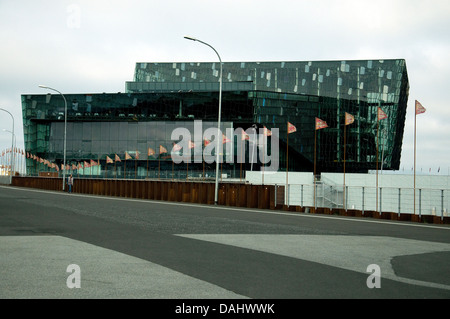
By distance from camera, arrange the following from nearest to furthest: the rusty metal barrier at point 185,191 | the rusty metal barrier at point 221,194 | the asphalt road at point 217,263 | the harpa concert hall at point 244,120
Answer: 1. the asphalt road at point 217,263
2. the rusty metal barrier at point 221,194
3. the rusty metal barrier at point 185,191
4. the harpa concert hall at point 244,120

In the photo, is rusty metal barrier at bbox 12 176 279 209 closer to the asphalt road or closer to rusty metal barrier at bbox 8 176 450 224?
rusty metal barrier at bbox 8 176 450 224

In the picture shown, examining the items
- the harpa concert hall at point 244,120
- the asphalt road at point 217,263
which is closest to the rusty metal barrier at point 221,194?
the asphalt road at point 217,263

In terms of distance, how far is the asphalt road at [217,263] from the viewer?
6508 mm

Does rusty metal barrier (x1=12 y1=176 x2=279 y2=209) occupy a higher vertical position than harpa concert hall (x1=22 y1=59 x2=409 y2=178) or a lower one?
lower

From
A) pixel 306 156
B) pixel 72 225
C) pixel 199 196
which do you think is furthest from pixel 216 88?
pixel 72 225

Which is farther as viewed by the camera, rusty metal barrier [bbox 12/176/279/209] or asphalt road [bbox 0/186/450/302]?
rusty metal barrier [bbox 12/176/279/209]

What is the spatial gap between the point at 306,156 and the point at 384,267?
79.7 m

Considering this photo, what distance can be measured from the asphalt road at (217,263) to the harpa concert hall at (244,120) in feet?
214

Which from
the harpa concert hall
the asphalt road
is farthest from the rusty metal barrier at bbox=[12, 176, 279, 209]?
the harpa concert hall

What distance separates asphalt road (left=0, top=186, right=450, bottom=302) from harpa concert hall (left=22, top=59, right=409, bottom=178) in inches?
2566

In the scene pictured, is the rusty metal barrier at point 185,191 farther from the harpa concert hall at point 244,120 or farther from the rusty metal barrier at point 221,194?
the harpa concert hall at point 244,120

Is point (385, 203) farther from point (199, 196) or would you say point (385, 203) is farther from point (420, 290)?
point (420, 290)

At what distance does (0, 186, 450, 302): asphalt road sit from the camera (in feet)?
21.4

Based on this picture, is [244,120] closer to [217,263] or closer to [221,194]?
[221,194]
